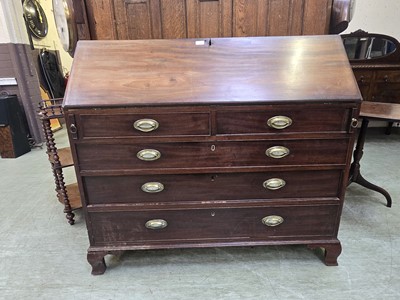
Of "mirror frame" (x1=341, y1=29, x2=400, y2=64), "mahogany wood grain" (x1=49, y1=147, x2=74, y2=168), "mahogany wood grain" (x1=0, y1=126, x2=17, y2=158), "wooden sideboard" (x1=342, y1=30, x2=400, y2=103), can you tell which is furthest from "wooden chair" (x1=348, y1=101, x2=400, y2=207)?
"mahogany wood grain" (x1=0, y1=126, x2=17, y2=158)

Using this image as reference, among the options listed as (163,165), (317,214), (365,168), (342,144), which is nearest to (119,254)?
(163,165)

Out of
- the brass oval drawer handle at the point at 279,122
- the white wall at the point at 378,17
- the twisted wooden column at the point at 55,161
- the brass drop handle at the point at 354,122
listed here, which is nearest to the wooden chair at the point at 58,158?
the twisted wooden column at the point at 55,161

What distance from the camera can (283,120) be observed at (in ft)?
3.68

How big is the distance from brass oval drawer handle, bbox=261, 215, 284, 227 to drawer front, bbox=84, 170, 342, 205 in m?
A: 0.12

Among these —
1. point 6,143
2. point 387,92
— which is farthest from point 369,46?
point 6,143

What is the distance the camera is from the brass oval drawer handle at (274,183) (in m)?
1.25

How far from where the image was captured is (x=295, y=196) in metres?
1.29

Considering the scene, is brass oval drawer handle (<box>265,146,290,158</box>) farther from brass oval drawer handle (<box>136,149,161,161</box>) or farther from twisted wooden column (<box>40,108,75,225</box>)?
twisted wooden column (<box>40,108,75,225</box>)

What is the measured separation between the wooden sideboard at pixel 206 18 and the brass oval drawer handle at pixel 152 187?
0.97m

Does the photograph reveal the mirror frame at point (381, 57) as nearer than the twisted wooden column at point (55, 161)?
No

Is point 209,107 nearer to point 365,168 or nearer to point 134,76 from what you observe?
point 134,76

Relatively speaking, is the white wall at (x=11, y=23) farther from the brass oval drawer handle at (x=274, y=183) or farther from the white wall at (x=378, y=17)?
the white wall at (x=378, y=17)

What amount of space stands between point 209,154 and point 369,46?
349 centimetres

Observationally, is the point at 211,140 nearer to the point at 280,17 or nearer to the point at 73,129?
the point at 73,129
